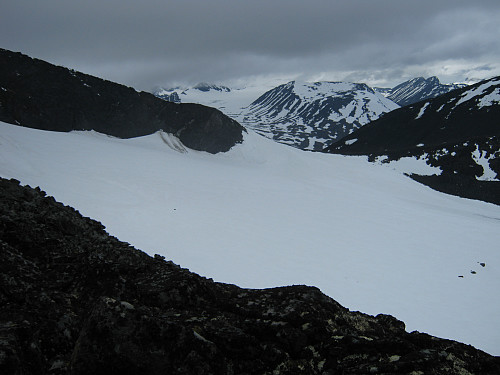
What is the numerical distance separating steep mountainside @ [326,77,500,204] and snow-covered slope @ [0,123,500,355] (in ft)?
175

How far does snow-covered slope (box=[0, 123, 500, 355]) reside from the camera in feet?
48.4

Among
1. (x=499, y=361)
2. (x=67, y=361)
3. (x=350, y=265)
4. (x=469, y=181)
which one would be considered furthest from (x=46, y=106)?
(x=469, y=181)

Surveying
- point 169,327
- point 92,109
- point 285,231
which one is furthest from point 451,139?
point 169,327

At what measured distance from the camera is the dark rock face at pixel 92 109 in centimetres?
4022

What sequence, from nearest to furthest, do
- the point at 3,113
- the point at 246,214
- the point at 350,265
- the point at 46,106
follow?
the point at 350,265 → the point at 246,214 → the point at 3,113 → the point at 46,106

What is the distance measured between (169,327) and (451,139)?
13704 centimetres

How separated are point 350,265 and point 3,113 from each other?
1574 inches

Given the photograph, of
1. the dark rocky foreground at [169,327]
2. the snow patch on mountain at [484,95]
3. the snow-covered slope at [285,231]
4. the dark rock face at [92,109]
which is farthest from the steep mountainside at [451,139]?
the dark rocky foreground at [169,327]

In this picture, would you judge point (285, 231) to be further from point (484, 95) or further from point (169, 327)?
point (484, 95)

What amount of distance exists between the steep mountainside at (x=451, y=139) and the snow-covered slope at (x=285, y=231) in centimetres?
5339

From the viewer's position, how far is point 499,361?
3730 millimetres

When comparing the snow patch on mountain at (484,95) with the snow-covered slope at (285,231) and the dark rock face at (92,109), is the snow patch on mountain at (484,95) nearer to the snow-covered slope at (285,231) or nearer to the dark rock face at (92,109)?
the dark rock face at (92,109)

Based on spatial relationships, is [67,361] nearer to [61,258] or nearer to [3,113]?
[61,258]

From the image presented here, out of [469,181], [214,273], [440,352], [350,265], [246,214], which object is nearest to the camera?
[440,352]
